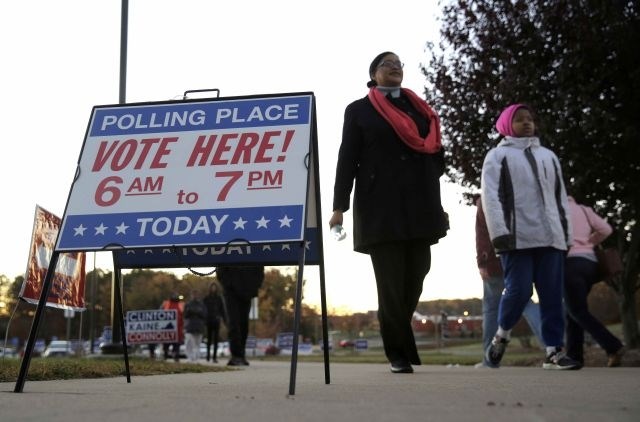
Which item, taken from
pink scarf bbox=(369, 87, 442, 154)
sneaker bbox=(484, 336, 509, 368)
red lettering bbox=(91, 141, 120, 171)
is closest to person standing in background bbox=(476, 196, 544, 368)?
sneaker bbox=(484, 336, 509, 368)

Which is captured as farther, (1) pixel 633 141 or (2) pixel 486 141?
(2) pixel 486 141

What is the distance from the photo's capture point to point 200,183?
387 cm

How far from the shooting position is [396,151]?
5.35m

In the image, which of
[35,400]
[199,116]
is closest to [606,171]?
[199,116]

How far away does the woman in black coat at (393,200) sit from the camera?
520 centimetres

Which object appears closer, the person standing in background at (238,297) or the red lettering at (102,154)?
the red lettering at (102,154)

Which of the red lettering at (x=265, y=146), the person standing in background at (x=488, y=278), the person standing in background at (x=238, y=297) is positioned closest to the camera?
the red lettering at (x=265, y=146)

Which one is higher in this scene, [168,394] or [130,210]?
[130,210]

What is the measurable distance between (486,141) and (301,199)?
505 inches

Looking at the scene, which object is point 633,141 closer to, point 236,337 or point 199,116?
point 236,337

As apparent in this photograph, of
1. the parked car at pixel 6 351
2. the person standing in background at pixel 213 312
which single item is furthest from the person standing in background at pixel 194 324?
the parked car at pixel 6 351

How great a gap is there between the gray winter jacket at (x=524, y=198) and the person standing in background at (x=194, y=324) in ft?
37.4

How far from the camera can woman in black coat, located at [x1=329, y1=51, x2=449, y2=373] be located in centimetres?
520

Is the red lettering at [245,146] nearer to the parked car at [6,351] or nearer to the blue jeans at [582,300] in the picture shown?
the parked car at [6,351]
